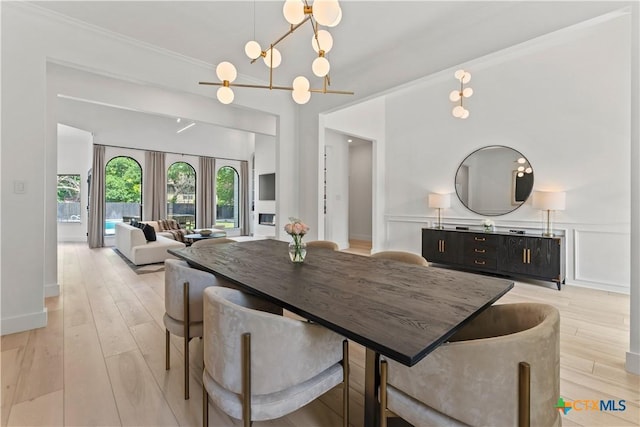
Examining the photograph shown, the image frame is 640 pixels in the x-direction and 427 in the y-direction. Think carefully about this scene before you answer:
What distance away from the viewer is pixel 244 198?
400 inches

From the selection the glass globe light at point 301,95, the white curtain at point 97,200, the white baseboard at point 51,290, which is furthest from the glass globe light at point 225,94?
the white curtain at point 97,200

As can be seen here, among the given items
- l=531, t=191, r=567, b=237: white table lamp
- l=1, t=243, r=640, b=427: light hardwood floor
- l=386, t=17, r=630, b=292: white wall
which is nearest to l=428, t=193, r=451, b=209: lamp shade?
l=386, t=17, r=630, b=292: white wall

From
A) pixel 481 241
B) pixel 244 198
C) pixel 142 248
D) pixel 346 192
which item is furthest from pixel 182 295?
pixel 244 198

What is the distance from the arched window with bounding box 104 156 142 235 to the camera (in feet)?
25.5

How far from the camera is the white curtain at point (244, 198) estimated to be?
33.2ft

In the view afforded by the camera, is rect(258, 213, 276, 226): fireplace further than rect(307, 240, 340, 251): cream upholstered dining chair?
Yes

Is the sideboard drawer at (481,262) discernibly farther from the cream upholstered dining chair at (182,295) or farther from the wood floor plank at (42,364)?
the wood floor plank at (42,364)

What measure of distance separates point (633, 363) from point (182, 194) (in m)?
9.64

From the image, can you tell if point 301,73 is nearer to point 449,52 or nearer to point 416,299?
point 449,52

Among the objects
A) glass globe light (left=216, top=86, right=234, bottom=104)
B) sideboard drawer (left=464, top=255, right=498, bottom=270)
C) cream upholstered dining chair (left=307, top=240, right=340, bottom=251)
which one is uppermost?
glass globe light (left=216, top=86, right=234, bottom=104)

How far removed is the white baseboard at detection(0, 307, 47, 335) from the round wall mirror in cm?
588

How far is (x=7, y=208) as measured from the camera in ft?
8.29

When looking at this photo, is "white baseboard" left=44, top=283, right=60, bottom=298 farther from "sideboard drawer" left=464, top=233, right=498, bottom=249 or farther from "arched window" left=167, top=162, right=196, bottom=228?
"sideboard drawer" left=464, top=233, right=498, bottom=249

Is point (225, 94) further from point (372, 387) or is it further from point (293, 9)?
point (372, 387)
